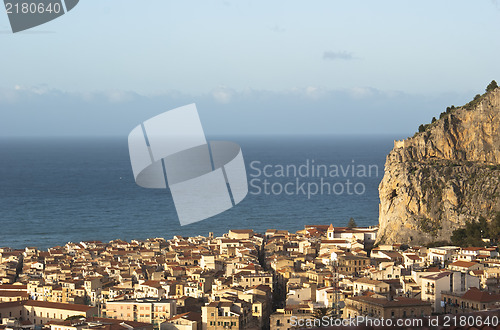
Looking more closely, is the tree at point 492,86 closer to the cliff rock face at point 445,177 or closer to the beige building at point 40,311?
the cliff rock face at point 445,177

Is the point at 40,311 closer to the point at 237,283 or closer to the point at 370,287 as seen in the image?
the point at 237,283

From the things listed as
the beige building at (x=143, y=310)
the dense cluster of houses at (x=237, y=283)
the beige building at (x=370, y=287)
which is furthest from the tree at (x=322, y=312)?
the beige building at (x=143, y=310)

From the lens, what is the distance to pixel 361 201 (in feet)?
209

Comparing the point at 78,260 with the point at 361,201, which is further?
the point at 361,201

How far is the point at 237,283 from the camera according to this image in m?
25.1

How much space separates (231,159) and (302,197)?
1691 inches

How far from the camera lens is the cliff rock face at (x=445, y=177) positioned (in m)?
35.0

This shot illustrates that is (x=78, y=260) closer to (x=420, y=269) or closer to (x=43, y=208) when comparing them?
(x=420, y=269)

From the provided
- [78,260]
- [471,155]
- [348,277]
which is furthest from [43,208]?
[348,277]
